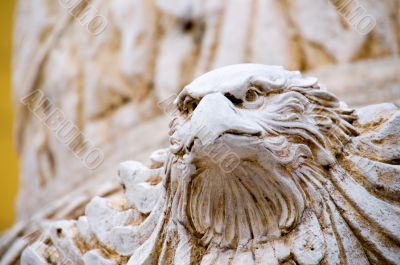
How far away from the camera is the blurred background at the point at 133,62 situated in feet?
6.88

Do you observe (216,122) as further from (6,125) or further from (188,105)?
(6,125)

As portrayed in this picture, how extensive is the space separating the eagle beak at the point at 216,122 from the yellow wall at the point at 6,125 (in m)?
2.77

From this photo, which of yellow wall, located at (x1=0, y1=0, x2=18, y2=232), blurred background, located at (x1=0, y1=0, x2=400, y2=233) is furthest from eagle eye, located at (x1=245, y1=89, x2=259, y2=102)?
yellow wall, located at (x1=0, y1=0, x2=18, y2=232)

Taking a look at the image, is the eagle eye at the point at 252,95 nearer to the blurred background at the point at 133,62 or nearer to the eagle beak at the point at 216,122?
the eagle beak at the point at 216,122

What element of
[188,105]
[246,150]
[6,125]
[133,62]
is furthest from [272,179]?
[6,125]

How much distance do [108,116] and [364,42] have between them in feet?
3.67

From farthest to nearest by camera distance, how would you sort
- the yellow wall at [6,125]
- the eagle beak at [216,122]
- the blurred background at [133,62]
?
1. the yellow wall at [6,125]
2. the blurred background at [133,62]
3. the eagle beak at [216,122]

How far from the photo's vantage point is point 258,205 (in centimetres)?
103

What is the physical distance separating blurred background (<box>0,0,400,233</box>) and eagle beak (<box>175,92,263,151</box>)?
29.6 inches

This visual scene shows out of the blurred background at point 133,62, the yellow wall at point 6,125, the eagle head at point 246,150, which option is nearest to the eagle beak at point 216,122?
the eagle head at point 246,150

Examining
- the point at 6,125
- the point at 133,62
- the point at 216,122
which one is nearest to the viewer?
the point at 216,122

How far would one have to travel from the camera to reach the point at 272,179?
1.01 meters

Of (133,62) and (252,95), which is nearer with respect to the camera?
(252,95)

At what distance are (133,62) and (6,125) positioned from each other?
1.41m
